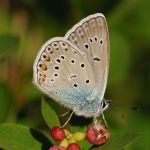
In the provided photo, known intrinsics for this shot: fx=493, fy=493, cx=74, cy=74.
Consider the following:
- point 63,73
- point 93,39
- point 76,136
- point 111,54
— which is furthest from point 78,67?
point 111,54

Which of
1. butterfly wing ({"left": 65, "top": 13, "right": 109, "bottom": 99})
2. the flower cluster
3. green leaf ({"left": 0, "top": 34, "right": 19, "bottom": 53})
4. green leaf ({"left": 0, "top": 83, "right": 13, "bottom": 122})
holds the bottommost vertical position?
green leaf ({"left": 0, "top": 83, "right": 13, "bottom": 122})

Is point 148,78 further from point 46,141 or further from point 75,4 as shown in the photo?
point 46,141

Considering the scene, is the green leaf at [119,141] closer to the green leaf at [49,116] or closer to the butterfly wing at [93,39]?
the green leaf at [49,116]

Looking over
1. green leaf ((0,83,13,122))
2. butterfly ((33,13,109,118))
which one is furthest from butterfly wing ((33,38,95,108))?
green leaf ((0,83,13,122))

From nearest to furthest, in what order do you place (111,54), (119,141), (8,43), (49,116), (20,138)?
(119,141), (20,138), (49,116), (8,43), (111,54)

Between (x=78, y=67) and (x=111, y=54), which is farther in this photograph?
(x=111, y=54)

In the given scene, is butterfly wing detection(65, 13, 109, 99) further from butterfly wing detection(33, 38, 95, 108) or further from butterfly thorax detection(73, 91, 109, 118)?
butterfly thorax detection(73, 91, 109, 118)

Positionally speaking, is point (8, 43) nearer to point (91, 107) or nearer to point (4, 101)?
point (4, 101)
